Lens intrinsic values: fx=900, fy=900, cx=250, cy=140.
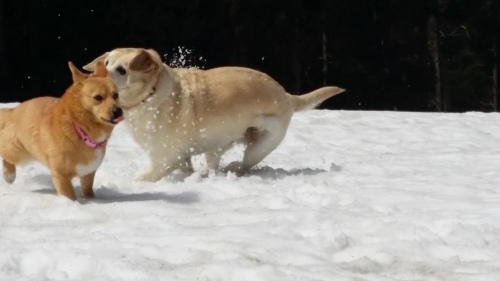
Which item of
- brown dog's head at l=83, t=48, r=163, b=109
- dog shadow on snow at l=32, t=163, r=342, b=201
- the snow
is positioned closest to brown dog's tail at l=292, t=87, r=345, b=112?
the snow

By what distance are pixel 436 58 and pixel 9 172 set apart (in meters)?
17.1

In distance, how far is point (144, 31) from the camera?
17.6 m

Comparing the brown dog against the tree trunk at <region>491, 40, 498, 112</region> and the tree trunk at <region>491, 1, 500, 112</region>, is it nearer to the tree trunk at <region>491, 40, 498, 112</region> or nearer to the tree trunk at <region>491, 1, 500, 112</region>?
the tree trunk at <region>491, 40, 498, 112</region>

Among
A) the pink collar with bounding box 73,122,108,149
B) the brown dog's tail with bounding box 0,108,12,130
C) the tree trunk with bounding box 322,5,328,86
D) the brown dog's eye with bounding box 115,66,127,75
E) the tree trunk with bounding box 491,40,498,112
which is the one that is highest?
the brown dog's eye with bounding box 115,66,127,75

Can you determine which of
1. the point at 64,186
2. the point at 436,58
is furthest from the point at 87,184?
the point at 436,58

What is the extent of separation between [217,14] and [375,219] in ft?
49.6

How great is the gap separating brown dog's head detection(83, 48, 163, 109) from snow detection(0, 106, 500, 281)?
0.52 m

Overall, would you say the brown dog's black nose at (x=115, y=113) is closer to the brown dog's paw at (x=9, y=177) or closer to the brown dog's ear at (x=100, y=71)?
the brown dog's ear at (x=100, y=71)

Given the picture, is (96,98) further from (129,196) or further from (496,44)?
(496,44)

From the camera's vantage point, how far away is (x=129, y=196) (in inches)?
193

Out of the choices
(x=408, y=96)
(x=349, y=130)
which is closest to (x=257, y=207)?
(x=349, y=130)

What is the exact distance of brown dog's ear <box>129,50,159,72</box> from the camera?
5234 millimetres

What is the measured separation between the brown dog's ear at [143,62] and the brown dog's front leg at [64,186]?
0.94 m

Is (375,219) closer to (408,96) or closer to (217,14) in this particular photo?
(217,14)
